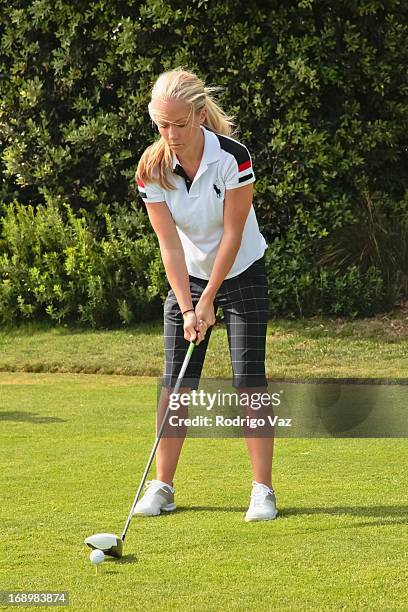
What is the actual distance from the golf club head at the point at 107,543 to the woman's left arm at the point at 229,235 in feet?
3.49

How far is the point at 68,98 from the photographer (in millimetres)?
11570

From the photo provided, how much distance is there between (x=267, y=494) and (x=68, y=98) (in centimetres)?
739

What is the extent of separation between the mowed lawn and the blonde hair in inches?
55.7

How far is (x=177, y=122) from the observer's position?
4.67 metres

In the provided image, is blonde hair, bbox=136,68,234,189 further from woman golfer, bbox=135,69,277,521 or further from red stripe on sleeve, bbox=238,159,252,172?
red stripe on sleeve, bbox=238,159,252,172

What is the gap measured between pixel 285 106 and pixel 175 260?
6204mm

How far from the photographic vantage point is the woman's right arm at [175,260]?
4859 mm

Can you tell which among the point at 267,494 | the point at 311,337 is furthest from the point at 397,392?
the point at 267,494

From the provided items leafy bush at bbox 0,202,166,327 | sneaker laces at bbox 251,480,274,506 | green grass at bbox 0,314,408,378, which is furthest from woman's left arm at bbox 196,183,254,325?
leafy bush at bbox 0,202,166,327

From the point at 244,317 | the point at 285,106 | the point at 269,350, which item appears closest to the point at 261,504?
the point at 244,317

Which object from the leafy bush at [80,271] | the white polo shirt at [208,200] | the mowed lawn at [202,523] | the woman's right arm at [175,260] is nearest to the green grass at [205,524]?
the mowed lawn at [202,523]

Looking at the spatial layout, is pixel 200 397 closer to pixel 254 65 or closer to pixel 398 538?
pixel 398 538

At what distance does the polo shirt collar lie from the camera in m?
4.80

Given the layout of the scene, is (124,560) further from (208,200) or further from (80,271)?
(80,271)
